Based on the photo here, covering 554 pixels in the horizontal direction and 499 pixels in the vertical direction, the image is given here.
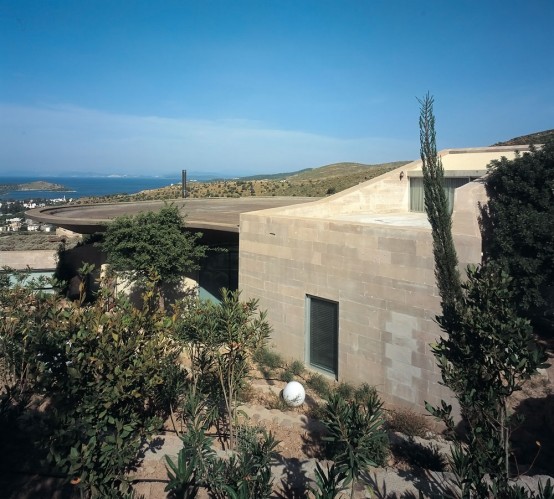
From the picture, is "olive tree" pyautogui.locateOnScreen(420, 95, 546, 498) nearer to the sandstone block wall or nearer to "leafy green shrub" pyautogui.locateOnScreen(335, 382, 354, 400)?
the sandstone block wall

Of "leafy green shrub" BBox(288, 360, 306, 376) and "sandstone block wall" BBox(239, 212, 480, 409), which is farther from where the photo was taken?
"leafy green shrub" BBox(288, 360, 306, 376)

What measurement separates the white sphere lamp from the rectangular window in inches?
71.8

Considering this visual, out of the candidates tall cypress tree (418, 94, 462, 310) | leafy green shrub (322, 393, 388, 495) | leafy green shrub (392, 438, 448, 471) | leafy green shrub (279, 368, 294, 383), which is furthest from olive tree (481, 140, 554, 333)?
leafy green shrub (322, 393, 388, 495)

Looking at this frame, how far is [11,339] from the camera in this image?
8.65 m

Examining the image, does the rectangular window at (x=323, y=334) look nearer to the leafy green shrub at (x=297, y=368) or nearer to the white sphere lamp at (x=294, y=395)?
the leafy green shrub at (x=297, y=368)

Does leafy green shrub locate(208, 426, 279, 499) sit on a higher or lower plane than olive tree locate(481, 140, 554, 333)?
lower

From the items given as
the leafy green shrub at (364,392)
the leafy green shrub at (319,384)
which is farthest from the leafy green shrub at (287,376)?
the leafy green shrub at (364,392)

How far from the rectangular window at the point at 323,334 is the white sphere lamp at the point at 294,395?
5.98 feet

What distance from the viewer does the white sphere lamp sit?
10141 mm

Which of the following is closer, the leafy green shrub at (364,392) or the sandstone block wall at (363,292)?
the sandstone block wall at (363,292)

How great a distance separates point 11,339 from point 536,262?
1160 centimetres

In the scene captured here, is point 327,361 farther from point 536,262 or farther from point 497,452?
point 497,452

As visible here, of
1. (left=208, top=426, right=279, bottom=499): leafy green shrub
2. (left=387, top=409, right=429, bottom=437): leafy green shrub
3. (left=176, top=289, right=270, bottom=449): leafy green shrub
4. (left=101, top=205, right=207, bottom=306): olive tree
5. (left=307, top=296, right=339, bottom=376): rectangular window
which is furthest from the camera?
(left=101, top=205, right=207, bottom=306): olive tree

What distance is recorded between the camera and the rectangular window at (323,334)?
1173 cm
